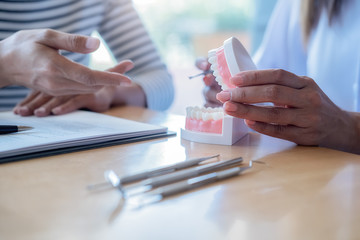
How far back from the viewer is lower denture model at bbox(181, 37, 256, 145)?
0.59m

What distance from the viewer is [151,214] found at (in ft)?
1.17

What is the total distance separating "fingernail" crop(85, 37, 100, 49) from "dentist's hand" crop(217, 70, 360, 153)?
26 cm

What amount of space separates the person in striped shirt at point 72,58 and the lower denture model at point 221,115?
16cm

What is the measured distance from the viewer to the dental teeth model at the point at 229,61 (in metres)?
0.58

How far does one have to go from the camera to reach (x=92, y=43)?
69 cm

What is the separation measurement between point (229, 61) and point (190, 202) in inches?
10.9

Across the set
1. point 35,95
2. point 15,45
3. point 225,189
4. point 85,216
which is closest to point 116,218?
point 85,216

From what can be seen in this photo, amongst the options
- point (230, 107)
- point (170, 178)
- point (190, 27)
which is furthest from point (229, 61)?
point (190, 27)

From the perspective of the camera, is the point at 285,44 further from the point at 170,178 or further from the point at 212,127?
the point at 170,178

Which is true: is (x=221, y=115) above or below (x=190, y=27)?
below

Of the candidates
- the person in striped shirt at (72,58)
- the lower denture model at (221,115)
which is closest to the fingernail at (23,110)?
the person in striped shirt at (72,58)

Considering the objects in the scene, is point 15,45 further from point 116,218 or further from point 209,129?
point 116,218

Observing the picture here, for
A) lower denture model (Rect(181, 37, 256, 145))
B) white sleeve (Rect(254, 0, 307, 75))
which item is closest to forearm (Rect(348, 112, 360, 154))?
lower denture model (Rect(181, 37, 256, 145))

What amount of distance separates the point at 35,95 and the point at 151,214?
654 mm
